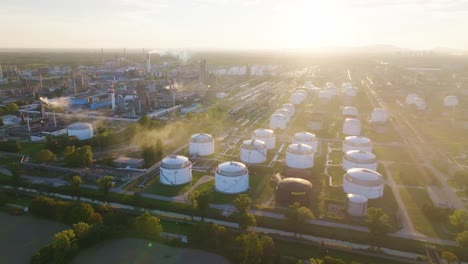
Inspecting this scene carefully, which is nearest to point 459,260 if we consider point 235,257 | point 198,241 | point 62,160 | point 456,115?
point 235,257

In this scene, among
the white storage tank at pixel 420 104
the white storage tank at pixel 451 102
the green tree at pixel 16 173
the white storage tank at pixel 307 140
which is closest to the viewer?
the green tree at pixel 16 173

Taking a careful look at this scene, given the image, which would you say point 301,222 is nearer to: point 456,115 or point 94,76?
point 456,115

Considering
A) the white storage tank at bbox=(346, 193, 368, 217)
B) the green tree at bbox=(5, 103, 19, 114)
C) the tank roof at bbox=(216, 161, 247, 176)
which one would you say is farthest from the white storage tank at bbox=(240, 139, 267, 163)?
the green tree at bbox=(5, 103, 19, 114)

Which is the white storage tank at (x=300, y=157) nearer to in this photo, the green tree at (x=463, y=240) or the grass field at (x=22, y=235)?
the green tree at (x=463, y=240)

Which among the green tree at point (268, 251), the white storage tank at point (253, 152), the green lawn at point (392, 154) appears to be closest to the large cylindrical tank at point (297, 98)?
the green lawn at point (392, 154)

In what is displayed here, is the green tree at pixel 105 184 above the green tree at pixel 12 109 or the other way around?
the other way around

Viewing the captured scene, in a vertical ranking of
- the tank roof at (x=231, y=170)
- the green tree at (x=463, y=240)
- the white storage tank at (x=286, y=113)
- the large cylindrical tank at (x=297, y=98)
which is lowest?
the green tree at (x=463, y=240)
